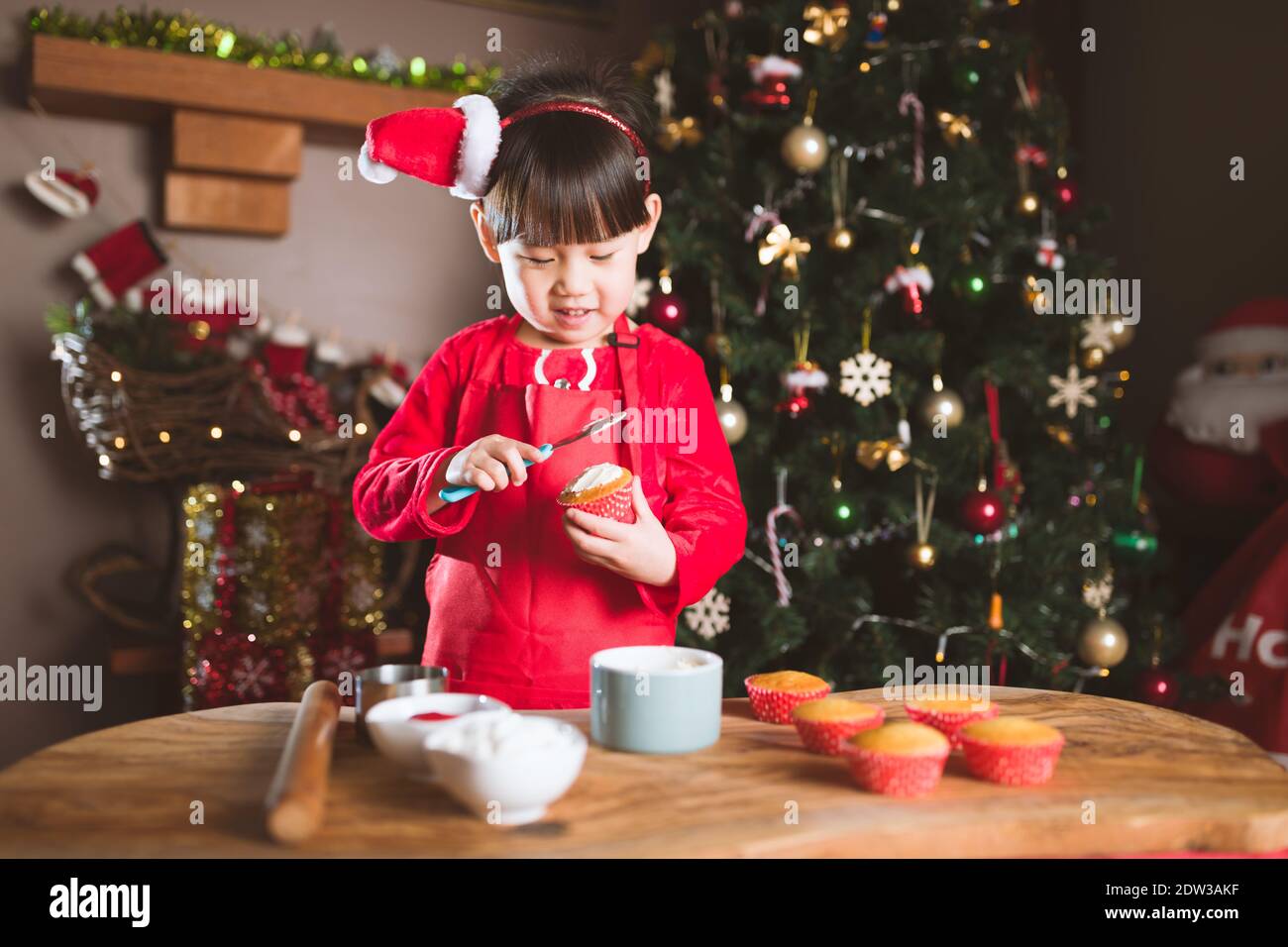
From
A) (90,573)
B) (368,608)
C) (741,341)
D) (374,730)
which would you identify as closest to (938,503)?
(741,341)

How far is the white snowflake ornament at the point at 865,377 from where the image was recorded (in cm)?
239

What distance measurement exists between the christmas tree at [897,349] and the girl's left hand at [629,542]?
1.11 m

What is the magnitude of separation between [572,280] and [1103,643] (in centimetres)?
172

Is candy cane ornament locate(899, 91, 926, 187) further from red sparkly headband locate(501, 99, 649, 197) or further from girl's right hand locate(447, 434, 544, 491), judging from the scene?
girl's right hand locate(447, 434, 544, 491)

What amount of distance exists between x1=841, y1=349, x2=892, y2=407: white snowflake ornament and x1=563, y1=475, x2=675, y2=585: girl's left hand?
1.18 meters

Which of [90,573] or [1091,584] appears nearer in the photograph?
[1091,584]

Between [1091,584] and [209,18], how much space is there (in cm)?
273

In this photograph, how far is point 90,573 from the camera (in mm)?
2797

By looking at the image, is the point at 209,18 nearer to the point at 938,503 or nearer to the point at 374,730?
→ the point at 938,503

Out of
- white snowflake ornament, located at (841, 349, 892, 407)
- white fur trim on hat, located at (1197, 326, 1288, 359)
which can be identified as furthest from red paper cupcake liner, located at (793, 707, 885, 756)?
white fur trim on hat, located at (1197, 326, 1288, 359)


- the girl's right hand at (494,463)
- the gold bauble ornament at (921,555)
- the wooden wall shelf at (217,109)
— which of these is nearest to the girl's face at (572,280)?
the girl's right hand at (494,463)

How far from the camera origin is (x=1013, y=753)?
905 mm

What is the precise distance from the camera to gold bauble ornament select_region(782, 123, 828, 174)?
2404 mm

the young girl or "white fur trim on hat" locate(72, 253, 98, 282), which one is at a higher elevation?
"white fur trim on hat" locate(72, 253, 98, 282)
